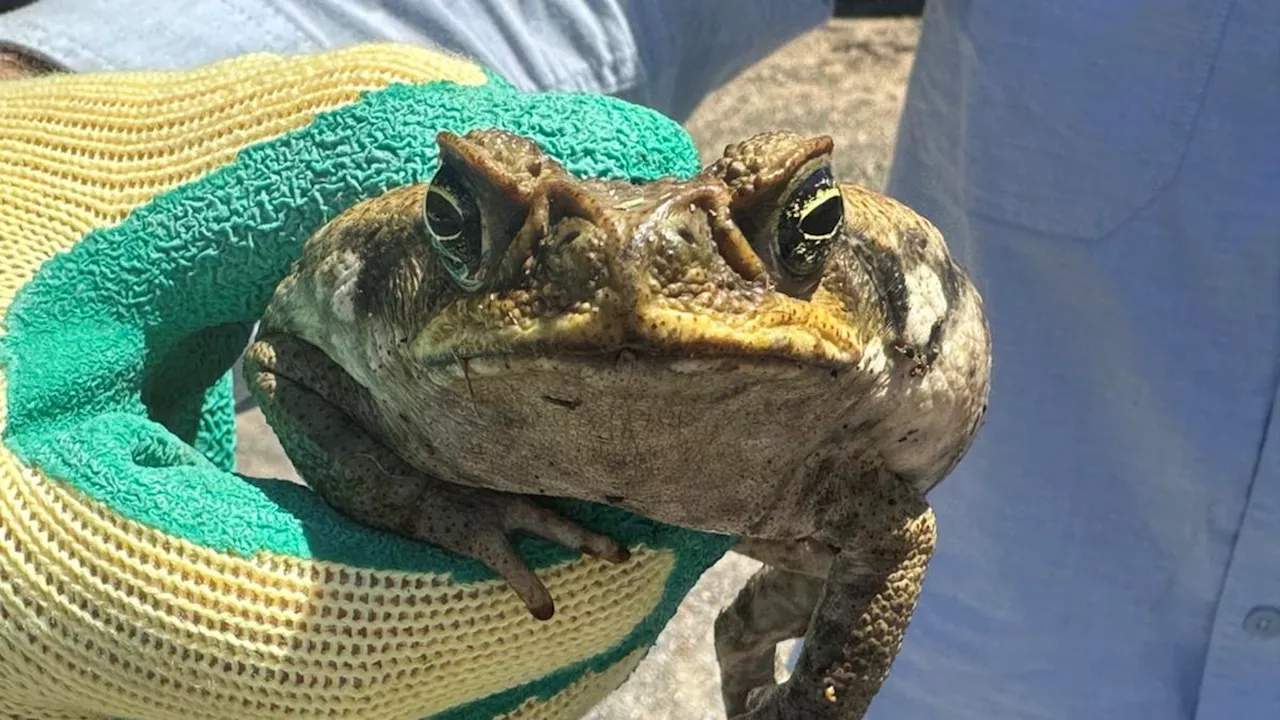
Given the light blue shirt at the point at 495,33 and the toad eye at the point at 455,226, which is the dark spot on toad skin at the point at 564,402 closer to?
the toad eye at the point at 455,226

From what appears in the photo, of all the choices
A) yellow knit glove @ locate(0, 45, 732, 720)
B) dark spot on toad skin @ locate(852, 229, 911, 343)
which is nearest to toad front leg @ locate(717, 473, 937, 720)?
yellow knit glove @ locate(0, 45, 732, 720)

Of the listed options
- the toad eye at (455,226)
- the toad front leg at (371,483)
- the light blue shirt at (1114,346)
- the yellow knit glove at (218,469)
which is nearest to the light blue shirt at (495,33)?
the yellow knit glove at (218,469)

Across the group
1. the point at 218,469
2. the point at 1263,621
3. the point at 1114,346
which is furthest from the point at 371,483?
the point at 1263,621

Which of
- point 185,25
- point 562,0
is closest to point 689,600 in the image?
point 562,0

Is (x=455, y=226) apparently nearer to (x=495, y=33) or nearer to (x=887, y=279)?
(x=887, y=279)

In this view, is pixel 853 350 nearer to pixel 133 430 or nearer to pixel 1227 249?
pixel 133 430
